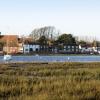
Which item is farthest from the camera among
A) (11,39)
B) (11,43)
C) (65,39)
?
(65,39)

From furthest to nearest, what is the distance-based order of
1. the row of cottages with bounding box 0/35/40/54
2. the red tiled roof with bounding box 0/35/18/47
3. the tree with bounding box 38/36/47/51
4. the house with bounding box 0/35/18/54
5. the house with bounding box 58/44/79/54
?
the house with bounding box 58/44/79/54
the tree with bounding box 38/36/47/51
the red tiled roof with bounding box 0/35/18/47
the row of cottages with bounding box 0/35/40/54
the house with bounding box 0/35/18/54

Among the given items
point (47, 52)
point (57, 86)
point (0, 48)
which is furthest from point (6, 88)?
point (47, 52)

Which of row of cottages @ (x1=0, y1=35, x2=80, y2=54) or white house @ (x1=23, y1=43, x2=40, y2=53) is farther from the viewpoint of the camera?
white house @ (x1=23, y1=43, x2=40, y2=53)

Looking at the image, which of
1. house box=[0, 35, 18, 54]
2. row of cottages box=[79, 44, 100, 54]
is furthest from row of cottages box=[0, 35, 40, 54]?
row of cottages box=[79, 44, 100, 54]

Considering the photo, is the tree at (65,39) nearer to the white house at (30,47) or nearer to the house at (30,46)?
the house at (30,46)

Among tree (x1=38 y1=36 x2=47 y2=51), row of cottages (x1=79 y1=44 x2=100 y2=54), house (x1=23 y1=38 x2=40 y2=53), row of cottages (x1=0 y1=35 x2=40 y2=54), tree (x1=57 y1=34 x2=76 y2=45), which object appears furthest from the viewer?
row of cottages (x1=79 y1=44 x2=100 y2=54)

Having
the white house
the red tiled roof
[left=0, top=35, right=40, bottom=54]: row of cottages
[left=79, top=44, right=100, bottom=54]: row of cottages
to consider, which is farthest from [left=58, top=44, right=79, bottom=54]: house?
the red tiled roof

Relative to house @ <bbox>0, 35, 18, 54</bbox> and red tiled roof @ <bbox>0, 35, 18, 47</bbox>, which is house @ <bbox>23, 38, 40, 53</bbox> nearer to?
house @ <bbox>0, 35, 18, 54</bbox>

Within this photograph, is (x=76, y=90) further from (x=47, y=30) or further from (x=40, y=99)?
(x=47, y=30)

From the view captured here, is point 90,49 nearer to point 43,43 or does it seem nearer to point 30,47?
point 43,43

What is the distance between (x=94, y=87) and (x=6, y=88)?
13.3 ft

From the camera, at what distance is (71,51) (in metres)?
163

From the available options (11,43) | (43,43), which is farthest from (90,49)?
(11,43)

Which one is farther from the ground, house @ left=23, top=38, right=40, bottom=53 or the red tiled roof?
the red tiled roof
